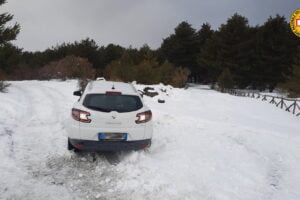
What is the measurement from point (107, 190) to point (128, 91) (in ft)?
9.33

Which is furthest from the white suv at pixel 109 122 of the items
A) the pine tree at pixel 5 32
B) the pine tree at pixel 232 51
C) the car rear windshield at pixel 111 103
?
the pine tree at pixel 232 51

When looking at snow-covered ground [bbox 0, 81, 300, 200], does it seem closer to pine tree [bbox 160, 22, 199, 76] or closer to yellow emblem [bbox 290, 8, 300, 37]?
yellow emblem [bbox 290, 8, 300, 37]

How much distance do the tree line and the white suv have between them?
26279 millimetres

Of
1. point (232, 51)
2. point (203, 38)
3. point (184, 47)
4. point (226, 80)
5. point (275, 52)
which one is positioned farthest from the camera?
point (203, 38)

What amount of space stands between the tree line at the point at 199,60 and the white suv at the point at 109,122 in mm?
26279

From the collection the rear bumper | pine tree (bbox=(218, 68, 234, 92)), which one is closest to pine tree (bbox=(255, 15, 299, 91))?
pine tree (bbox=(218, 68, 234, 92))

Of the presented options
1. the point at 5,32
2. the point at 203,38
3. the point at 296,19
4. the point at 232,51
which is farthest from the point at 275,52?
the point at 5,32

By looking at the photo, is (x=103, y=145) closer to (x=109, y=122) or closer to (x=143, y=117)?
(x=109, y=122)

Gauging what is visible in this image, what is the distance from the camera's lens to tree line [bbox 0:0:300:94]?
37.6 metres

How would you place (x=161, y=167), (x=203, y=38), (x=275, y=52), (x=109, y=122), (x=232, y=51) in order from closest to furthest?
(x=161, y=167)
(x=109, y=122)
(x=275, y=52)
(x=232, y=51)
(x=203, y=38)

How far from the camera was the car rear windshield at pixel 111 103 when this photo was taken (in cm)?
750

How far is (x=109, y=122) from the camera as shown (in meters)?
7.32

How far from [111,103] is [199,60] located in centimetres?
5406

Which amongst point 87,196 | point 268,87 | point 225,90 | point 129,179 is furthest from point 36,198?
point 268,87
